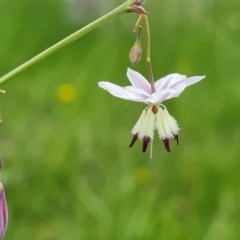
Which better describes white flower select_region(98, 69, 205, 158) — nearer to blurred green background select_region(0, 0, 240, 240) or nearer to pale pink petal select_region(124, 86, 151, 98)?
pale pink petal select_region(124, 86, 151, 98)

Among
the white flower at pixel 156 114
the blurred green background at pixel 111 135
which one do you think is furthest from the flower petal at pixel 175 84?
the blurred green background at pixel 111 135

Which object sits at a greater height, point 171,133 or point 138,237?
point 171,133

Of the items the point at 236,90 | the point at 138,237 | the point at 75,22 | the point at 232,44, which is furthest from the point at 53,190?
the point at 75,22

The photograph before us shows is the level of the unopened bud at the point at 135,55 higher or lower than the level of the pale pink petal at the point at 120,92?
higher

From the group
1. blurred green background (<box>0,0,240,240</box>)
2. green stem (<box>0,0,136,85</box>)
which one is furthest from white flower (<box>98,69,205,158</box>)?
blurred green background (<box>0,0,240,240</box>)

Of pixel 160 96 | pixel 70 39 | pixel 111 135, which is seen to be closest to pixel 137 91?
pixel 160 96

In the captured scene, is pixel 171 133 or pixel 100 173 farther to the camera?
pixel 100 173

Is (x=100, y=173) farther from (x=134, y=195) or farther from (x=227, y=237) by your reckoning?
(x=227, y=237)

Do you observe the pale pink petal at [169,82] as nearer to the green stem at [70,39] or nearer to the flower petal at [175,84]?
the flower petal at [175,84]
